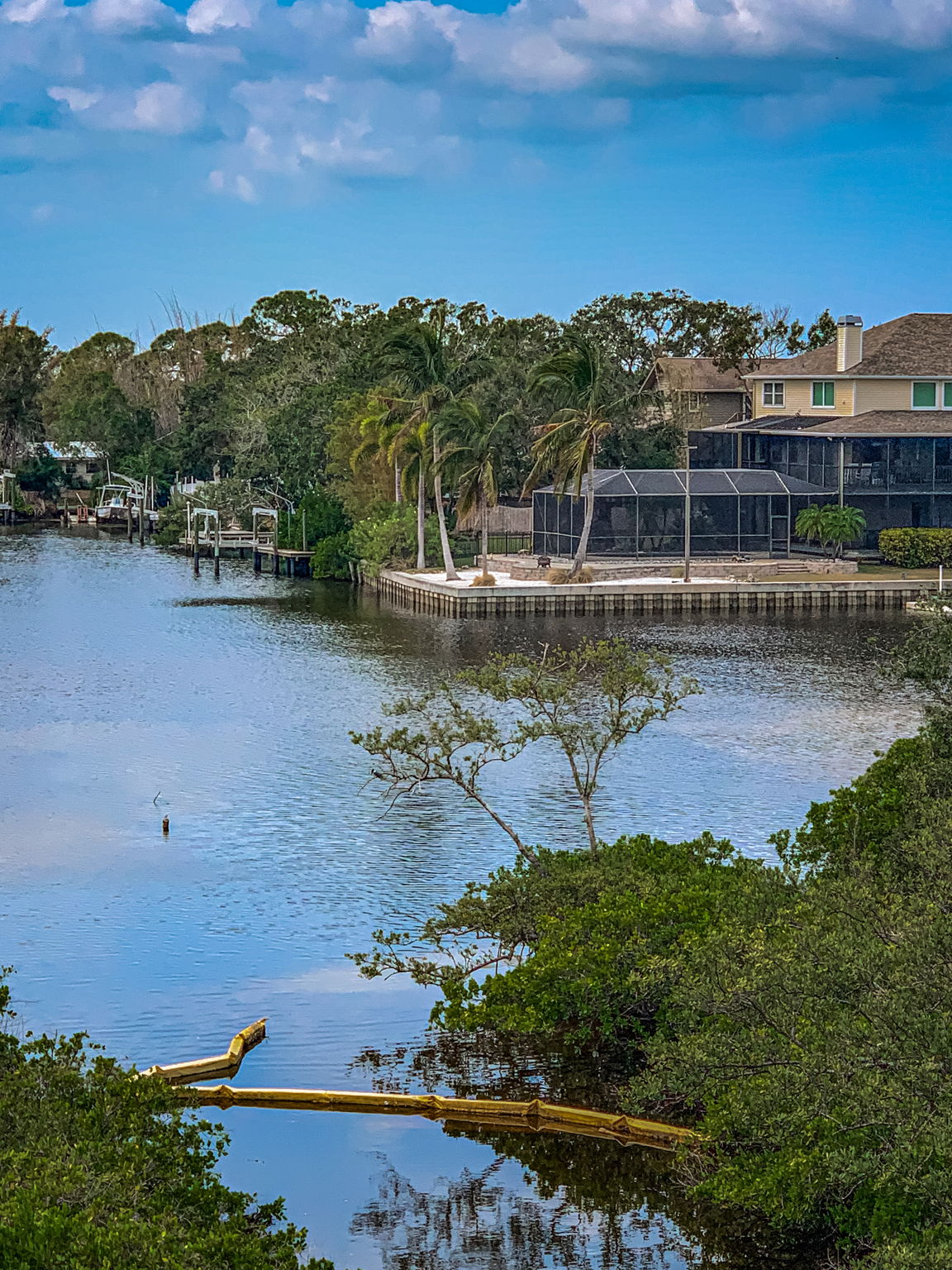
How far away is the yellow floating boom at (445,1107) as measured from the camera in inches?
682

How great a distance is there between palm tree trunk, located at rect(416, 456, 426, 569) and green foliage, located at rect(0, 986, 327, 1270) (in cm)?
5213

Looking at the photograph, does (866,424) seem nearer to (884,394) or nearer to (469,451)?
(884,394)

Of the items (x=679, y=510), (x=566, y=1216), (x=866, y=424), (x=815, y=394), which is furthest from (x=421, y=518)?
(x=566, y=1216)

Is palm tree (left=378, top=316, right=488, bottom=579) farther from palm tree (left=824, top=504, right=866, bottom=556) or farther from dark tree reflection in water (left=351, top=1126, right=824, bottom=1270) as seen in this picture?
dark tree reflection in water (left=351, top=1126, right=824, bottom=1270)

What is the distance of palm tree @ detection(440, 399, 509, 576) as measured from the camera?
62.2 metres

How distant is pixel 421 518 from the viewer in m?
68.8

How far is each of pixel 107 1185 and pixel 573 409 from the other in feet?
169

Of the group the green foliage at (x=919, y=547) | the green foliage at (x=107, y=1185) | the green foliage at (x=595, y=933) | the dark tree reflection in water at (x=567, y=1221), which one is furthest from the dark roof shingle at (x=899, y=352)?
the green foliage at (x=107, y=1185)

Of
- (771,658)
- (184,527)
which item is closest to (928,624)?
(771,658)

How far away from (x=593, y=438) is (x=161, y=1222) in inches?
2029

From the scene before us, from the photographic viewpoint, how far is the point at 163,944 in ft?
77.8

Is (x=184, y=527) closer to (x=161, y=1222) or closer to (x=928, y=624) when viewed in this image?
(x=928, y=624)

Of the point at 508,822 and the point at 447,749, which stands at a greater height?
the point at 447,749

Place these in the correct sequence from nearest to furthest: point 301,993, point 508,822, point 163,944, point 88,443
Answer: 1. point 301,993
2. point 163,944
3. point 508,822
4. point 88,443
